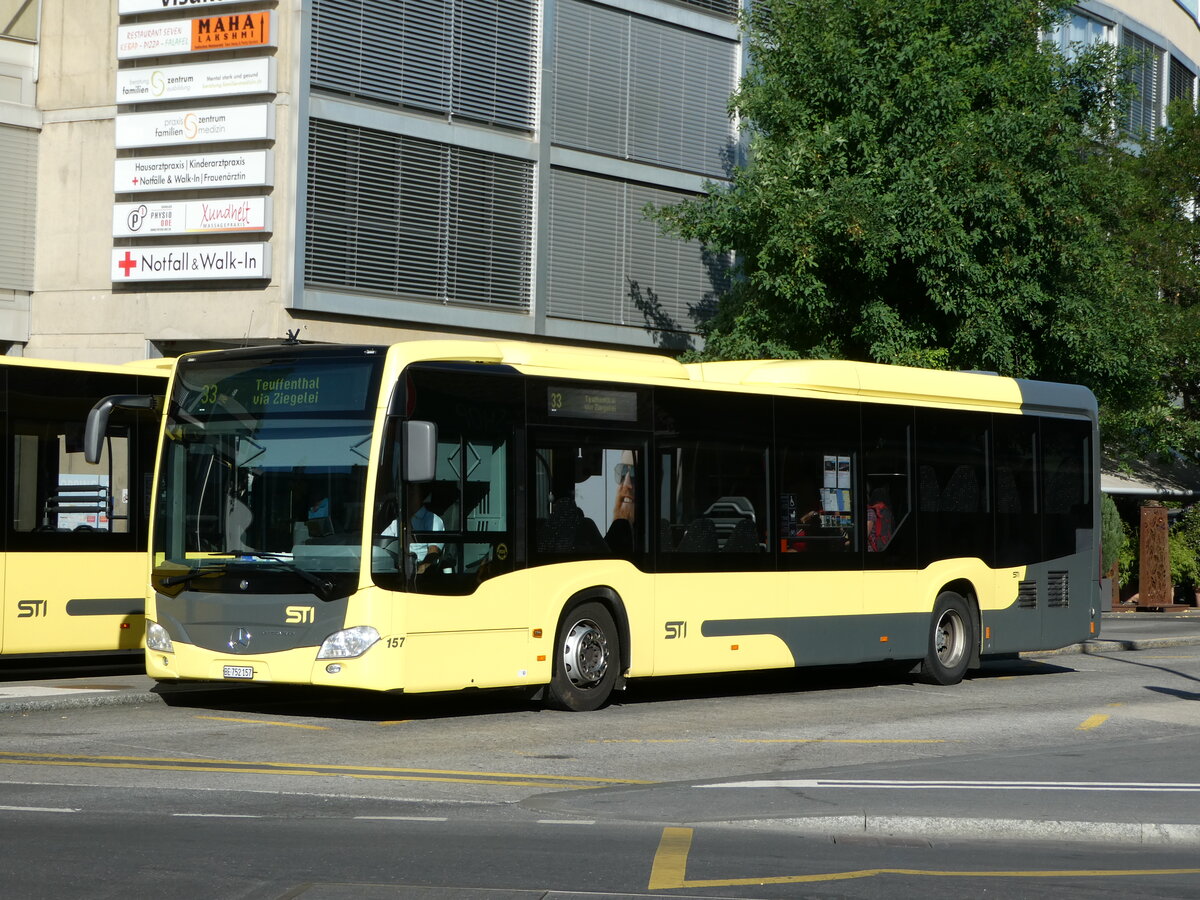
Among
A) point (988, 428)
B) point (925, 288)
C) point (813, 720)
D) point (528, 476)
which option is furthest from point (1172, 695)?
point (925, 288)

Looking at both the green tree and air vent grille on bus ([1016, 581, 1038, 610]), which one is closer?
air vent grille on bus ([1016, 581, 1038, 610])

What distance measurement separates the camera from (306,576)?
12594mm

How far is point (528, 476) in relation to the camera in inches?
538

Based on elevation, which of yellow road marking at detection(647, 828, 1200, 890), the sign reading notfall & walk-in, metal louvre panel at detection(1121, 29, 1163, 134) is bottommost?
yellow road marking at detection(647, 828, 1200, 890)

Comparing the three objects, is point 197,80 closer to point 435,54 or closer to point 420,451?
point 435,54

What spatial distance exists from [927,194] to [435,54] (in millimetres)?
9683

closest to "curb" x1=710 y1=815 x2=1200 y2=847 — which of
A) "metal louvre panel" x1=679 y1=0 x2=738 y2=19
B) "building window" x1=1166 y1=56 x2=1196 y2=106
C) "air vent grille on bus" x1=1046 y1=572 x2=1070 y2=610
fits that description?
"air vent grille on bus" x1=1046 y1=572 x2=1070 y2=610

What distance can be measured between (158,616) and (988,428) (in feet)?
30.1

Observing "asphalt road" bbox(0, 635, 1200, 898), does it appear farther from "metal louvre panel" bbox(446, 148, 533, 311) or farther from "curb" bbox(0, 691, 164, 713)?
"metal louvre panel" bbox(446, 148, 533, 311)

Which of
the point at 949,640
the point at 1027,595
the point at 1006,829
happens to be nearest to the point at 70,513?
the point at 949,640

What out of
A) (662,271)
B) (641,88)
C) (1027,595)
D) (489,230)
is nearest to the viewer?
(1027,595)

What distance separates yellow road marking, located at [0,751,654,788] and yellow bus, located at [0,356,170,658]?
14.3ft

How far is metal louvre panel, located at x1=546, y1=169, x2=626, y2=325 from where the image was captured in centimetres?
3138

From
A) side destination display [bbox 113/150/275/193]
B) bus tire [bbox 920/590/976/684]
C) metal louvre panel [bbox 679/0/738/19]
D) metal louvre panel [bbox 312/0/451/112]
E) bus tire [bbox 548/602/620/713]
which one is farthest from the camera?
metal louvre panel [bbox 679/0/738/19]
